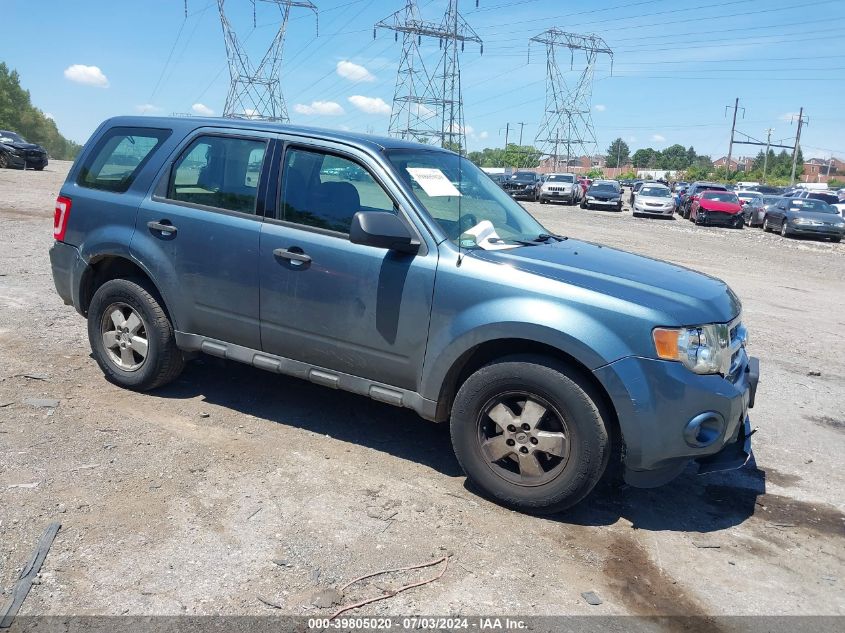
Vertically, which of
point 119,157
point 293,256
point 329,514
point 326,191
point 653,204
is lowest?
point 329,514

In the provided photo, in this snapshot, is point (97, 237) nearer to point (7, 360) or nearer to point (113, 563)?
point (7, 360)

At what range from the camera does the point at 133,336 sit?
17.1 feet

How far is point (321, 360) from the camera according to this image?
4453mm

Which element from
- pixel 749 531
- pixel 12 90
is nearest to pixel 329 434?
pixel 749 531

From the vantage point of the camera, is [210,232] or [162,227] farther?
[162,227]

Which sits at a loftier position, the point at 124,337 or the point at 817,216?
the point at 817,216

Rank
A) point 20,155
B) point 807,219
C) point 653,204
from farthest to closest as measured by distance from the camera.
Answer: point 653,204
point 20,155
point 807,219

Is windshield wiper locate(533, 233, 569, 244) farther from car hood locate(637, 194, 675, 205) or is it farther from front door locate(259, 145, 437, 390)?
car hood locate(637, 194, 675, 205)

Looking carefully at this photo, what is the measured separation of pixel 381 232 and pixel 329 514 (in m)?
1.50

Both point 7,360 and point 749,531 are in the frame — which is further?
point 7,360

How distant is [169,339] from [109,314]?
59 cm

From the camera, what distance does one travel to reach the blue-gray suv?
365cm

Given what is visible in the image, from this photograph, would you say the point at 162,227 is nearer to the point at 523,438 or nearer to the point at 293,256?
the point at 293,256

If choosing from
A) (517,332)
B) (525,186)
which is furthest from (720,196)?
(517,332)
